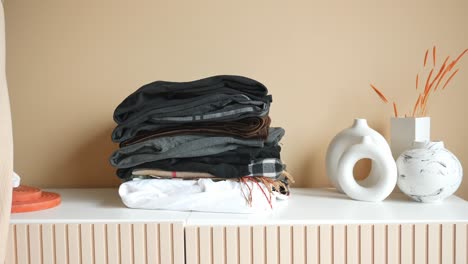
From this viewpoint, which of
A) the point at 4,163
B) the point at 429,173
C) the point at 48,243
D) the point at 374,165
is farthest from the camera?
A: the point at 374,165

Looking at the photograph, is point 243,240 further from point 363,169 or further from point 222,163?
point 363,169

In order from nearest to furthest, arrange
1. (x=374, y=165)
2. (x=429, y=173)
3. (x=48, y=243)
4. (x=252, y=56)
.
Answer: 1. (x=48, y=243)
2. (x=429, y=173)
3. (x=374, y=165)
4. (x=252, y=56)

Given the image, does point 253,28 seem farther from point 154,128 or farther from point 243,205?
point 243,205

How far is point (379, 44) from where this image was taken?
4.55 feet

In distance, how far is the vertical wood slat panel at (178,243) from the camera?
3.23 ft

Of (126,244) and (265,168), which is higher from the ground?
(265,168)

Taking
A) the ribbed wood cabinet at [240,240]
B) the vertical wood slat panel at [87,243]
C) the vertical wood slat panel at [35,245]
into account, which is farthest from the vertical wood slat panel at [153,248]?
the vertical wood slat panel at [35,245]

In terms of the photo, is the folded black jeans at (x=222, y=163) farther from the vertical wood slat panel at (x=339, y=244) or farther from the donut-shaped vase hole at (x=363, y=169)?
the donut-shaped vase hole at (x=363, y=169)

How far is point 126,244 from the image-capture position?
989 millimetres

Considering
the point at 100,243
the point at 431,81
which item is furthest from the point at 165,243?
the point at 431,81

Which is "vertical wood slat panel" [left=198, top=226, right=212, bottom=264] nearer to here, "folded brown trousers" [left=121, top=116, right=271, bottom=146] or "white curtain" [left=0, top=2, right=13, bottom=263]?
"folded brown trousers" [left=121, top=116, right=271, bottom=146]

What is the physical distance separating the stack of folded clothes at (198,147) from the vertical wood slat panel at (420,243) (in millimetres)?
307

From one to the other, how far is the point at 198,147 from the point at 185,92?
13cm

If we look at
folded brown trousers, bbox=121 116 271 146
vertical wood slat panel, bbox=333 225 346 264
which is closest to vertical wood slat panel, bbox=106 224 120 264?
folded brown trousers, bbox=121 116 271 146
